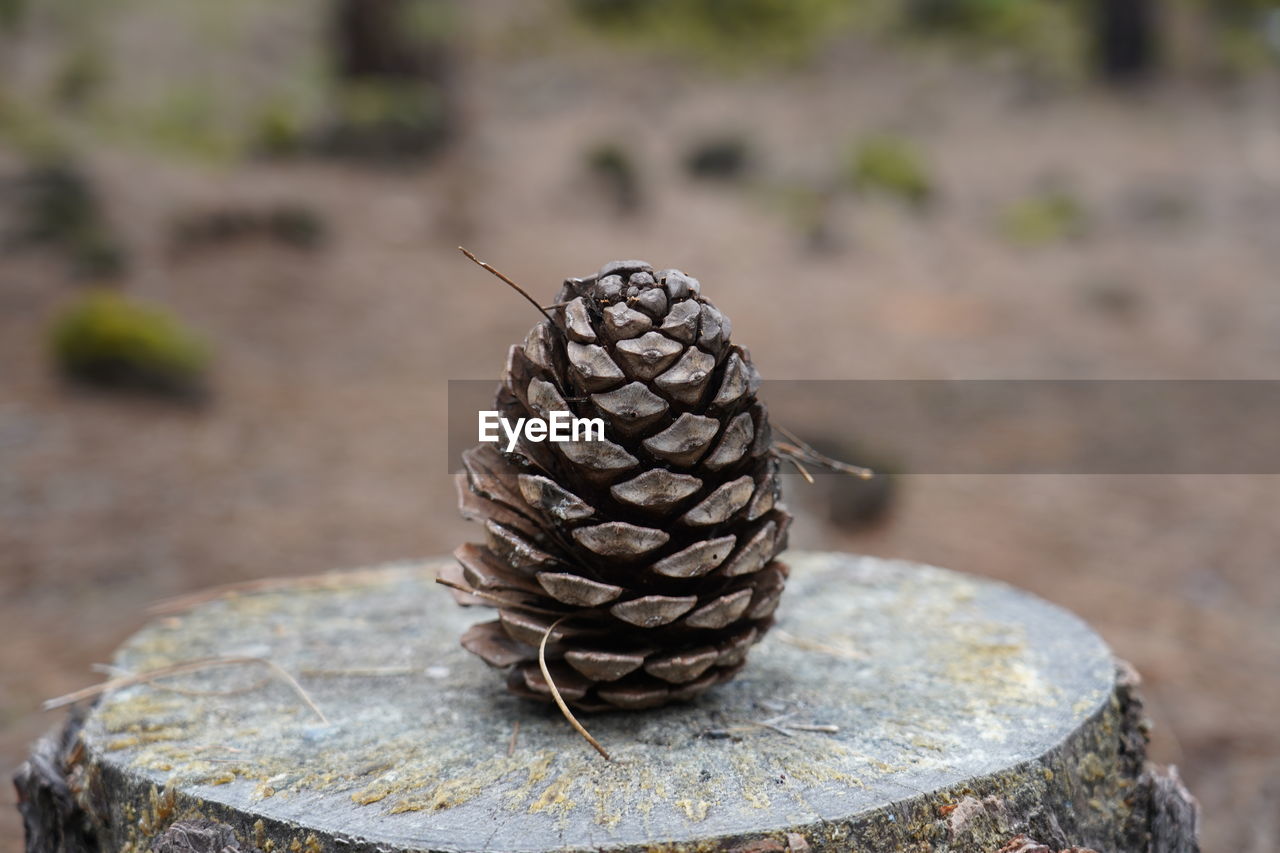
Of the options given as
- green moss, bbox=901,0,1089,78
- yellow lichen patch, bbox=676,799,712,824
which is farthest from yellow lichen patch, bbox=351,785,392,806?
green moss, bbox=901,0,1089,78

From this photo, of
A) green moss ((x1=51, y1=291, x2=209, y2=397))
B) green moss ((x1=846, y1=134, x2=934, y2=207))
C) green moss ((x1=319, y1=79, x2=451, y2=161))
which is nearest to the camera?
green moss ((x1=51, y1=291, x2=209, y2=397))

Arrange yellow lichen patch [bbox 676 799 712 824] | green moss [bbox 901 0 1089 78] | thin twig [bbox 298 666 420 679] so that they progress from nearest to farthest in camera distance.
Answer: yellow lichen patch [bbox 676 799 712 824], thin twig [bbox 298 666 420 679], green moss [bbox 901 0 1089 78]

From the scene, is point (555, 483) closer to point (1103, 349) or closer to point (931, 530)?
point (931, 530)

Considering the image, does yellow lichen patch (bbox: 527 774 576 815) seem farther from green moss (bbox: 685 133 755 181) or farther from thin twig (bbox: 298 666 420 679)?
green moss (bbox: 685 133 755 181)

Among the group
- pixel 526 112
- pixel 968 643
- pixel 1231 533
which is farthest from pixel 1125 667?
pixel 526 112

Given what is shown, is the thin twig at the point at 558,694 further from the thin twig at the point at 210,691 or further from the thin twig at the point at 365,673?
the thin twig at the point at 210,691

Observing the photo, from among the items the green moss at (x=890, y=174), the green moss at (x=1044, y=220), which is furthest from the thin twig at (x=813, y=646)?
the green moss at (x=890, y=174)

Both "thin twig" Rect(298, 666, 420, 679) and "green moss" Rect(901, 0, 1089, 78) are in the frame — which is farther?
"green moss" Rect(901, 0, 1089, 78)
